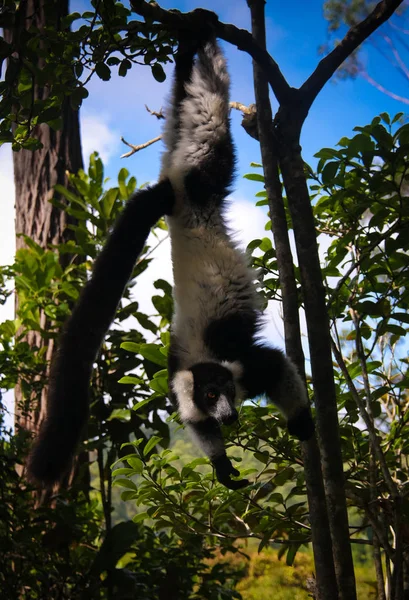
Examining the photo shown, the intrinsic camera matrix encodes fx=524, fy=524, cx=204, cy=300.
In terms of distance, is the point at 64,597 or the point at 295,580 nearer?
the point at 64,597

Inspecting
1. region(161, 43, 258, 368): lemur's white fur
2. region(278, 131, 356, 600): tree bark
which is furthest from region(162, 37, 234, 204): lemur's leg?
region(278, 131, 356, 600): tree bark

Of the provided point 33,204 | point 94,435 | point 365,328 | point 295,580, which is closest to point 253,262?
point 365,328

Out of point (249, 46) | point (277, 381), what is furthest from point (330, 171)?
point (277, 381)

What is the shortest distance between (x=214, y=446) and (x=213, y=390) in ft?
0.87

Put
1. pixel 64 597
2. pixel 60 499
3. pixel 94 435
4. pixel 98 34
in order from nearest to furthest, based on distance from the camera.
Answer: pixel 98 34 < pixel 64 597 < pixel 60 499 < pixel 94 435

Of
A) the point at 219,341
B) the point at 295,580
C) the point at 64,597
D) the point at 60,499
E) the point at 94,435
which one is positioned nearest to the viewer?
the point at 219,341

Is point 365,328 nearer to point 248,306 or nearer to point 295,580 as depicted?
point 248,306

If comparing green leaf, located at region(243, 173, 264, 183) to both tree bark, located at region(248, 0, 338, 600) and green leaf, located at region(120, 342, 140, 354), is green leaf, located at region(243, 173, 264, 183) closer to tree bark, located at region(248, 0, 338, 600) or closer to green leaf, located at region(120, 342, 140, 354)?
tree bark, located at region(248, 0, 338, 600)

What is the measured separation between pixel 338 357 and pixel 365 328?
362 mm

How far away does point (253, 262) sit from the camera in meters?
2.33

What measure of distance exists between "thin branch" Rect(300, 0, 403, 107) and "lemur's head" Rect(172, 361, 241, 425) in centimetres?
107

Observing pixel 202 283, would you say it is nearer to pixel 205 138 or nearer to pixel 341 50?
pixel 205 138

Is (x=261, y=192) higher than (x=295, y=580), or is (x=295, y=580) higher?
(x=261, y=192)

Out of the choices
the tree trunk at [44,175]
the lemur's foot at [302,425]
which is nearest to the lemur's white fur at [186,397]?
the lemur's foot at [302,425]
